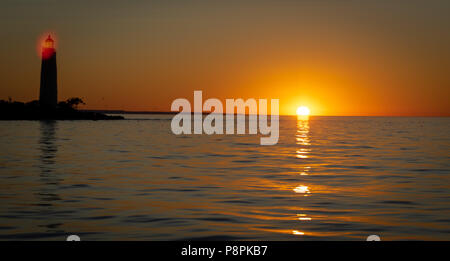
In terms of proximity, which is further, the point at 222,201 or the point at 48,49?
the point at 48,49

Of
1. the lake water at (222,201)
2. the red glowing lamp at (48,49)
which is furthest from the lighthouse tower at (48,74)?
the lake water at (222,201)

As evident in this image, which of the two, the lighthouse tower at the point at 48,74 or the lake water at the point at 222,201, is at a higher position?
the lighthouse tower at the point at 48,74

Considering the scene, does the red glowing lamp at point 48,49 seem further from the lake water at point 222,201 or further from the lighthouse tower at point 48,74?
the lake water at point 222,201

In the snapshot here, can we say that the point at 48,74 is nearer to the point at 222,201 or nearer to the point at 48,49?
the point at 48,49

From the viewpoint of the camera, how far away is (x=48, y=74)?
17750 cm

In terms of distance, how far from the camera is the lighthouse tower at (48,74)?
582ft

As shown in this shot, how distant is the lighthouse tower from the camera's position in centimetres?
17725

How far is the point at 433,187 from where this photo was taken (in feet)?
80.3

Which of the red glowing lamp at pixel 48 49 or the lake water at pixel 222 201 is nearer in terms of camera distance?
the lake water at pixel 222 201

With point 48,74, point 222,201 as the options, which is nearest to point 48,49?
point 48,74

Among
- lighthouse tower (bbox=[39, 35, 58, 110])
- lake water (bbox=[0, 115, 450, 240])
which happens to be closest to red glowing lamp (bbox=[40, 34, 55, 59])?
lighthouse tower (bbox=[39, 35, 58, 110])
